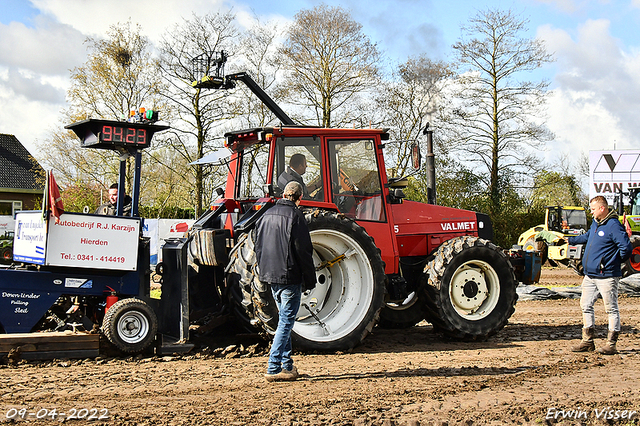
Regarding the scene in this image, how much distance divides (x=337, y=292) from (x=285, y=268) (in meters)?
1.72

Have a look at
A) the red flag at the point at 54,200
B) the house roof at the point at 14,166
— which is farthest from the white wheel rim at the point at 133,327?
the house roof at the point at 14,166

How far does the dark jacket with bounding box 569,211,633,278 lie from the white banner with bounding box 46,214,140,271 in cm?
501

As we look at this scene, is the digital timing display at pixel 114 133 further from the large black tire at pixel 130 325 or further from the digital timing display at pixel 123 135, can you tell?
the large black tire at pixel 130 325

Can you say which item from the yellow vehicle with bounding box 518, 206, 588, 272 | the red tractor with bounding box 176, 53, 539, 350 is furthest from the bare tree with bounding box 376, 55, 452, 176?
the red tractor with bounding box 176, 53, 539, 350

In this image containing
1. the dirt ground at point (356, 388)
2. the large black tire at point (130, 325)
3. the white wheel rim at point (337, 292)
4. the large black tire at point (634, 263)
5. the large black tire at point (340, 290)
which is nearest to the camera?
the dirt ground at point (356, 388)

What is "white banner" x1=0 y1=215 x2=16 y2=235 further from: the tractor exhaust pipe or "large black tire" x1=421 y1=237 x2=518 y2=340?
"large black tire" x1=421 y1=237 x2=518 y2=340

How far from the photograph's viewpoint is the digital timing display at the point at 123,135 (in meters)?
6.02

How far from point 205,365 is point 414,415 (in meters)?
2.36

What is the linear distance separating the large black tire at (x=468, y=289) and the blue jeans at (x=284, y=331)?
7.96 feet

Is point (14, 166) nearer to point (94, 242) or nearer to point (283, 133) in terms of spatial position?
point (94, 242)

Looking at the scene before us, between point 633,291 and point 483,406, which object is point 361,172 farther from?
point 633,291

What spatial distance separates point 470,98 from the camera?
23688mm

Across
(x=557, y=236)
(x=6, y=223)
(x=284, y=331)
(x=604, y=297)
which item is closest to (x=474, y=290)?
(x=604, y=297)

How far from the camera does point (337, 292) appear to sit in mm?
A: 6711
